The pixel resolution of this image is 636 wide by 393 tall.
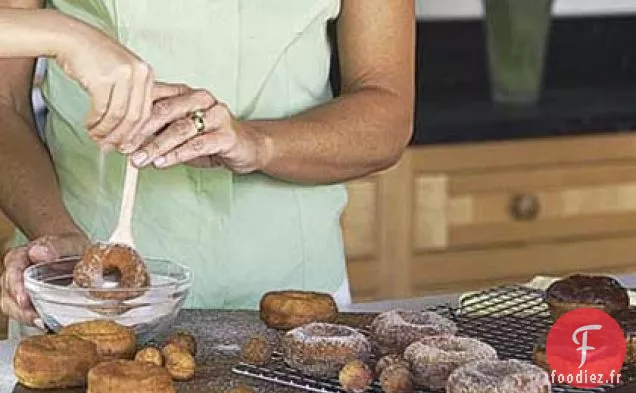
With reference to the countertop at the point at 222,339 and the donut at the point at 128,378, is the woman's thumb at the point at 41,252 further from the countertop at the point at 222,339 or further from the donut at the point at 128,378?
the donut at the point at 128,378

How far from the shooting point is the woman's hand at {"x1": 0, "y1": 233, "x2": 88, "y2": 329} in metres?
1.40

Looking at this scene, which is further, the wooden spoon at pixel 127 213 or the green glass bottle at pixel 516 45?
the green glass bottle at pixel 516 45

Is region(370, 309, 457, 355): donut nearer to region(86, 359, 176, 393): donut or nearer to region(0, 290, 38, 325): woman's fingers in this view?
region(86, 359, 176, 393): donut

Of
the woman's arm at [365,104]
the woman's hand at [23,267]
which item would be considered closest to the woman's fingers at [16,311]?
the woman's hand at [23,267]

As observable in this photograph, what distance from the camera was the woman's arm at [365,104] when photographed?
159 cm

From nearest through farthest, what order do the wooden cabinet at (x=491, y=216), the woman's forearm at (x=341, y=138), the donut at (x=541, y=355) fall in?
the donut at (x=541, y=355)
the woman's forearm at (x=341, y=138)
the wooden cabinet at (x=491, y=216)

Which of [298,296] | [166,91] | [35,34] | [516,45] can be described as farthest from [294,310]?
[516,45]

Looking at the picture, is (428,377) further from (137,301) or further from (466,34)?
(466,34)

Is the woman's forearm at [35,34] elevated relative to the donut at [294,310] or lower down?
elevated

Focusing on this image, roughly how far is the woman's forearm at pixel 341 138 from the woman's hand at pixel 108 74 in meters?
0.27

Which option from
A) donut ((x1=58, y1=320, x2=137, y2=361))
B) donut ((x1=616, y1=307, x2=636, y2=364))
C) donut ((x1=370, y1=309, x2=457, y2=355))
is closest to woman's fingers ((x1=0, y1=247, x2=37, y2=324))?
donut ((x1=58, y1=320, x2=137, y2=361))

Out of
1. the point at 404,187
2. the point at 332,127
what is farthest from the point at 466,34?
the point at 332,127

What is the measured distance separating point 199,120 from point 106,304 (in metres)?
0.20

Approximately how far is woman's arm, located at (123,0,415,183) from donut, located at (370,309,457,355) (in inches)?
9.7
